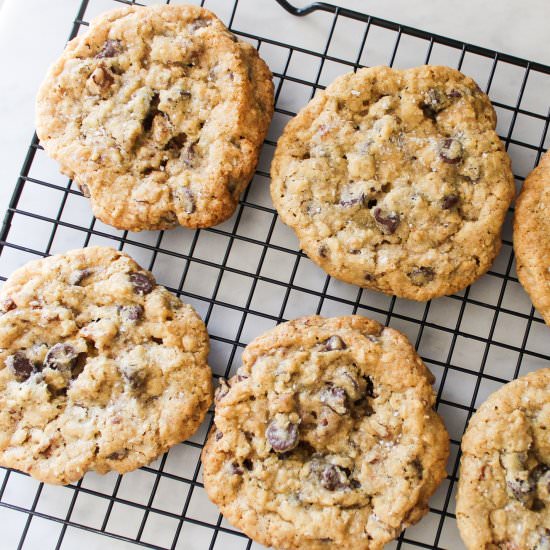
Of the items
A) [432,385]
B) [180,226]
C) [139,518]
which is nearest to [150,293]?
[180,226]

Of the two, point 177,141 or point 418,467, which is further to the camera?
point 177,141

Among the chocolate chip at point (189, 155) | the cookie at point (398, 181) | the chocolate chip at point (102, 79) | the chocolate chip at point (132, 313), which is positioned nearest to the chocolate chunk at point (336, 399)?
the cookie at point (398, 181)

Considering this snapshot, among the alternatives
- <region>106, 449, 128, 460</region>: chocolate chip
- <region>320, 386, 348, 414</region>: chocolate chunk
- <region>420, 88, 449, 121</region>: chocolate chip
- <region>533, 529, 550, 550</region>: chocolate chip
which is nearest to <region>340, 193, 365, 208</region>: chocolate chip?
→ <region>420, 88, 449, 121</region>: chocolate chip

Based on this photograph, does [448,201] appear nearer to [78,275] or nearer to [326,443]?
[326,443]

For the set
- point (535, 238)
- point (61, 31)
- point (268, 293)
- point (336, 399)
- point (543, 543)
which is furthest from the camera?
point (61, 31)

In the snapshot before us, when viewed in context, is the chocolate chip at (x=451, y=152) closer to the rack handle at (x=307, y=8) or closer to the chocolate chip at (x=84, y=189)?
the rack handle at (x=307, y=8)

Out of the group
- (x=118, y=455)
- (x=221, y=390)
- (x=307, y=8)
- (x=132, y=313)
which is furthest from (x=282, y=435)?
(x=307, y=8)

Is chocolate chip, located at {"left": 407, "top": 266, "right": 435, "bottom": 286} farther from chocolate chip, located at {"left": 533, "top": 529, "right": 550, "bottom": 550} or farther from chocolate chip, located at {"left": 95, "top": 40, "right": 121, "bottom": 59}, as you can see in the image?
chocolate chip, located at {"left": 95, "top": 40, "right": 121, "bottom": 59}
